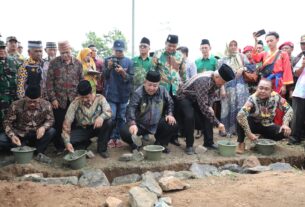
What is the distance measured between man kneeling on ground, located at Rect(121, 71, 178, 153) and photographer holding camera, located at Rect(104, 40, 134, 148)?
52 cm

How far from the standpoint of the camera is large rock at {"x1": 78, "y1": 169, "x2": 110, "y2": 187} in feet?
15.7

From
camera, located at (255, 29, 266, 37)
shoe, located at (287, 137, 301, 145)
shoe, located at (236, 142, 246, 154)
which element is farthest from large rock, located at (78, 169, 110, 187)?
camera, located at (255, 29, 266, 37)

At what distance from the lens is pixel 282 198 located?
150 inches

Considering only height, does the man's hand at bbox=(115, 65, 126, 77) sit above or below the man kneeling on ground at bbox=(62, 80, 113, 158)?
above

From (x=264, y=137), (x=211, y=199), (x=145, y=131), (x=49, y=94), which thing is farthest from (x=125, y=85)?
(x=211, y=199)

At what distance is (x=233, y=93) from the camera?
710cm

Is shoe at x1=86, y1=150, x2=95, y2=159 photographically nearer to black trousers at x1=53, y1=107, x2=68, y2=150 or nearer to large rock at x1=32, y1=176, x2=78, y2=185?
black trousers at x1=53, y1=107, x2=68, y2=150

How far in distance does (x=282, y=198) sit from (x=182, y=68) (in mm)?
3260

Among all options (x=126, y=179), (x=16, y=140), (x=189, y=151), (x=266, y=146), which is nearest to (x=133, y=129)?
(x=126, y=179)

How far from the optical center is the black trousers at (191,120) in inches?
235

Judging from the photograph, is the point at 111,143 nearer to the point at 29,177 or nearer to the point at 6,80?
the point at 29,177

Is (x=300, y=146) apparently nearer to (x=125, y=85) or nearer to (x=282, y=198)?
(x=282, y=198)

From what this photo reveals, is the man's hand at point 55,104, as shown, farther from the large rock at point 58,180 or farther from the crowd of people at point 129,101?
the large rock at point 58,180

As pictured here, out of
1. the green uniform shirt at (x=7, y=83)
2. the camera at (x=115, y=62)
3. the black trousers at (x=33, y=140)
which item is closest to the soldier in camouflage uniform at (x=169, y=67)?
the camera at (x=115, y=62)
